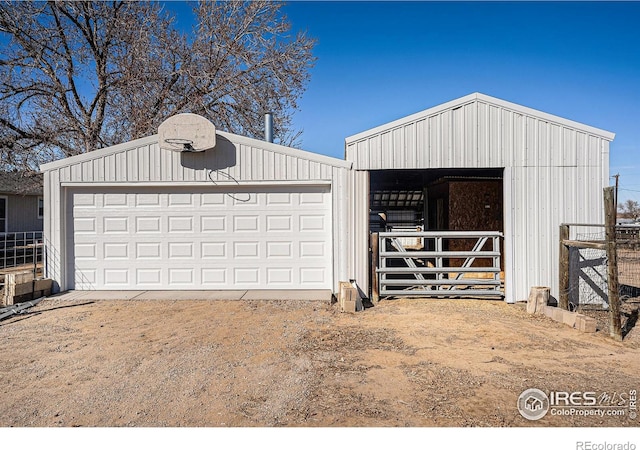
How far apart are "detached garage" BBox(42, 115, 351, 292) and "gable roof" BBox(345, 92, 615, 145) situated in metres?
1.59

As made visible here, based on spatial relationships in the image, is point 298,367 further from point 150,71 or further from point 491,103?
point 150,71

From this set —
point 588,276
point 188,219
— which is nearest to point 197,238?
point 188,219

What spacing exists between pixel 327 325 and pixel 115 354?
2718mm

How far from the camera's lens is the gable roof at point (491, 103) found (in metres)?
7.25

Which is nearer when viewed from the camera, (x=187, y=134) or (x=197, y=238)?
(x=187, y=134)

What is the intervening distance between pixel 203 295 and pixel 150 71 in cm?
950

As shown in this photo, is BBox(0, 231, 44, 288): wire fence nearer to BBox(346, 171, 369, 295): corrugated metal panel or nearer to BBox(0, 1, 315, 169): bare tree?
BBox(0, 1, 315, 169): bare tree

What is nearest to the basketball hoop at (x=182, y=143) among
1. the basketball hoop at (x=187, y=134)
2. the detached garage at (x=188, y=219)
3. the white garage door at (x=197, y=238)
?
the basketball hoop at (x=187, y=134)

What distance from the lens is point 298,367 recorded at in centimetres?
404

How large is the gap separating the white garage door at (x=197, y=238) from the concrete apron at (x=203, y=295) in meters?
0.22

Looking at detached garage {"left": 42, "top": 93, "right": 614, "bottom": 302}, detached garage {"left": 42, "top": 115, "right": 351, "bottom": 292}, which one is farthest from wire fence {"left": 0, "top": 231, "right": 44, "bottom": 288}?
detached garage {"left": 42, "top": 93, "right": 614, "bottom": 302}

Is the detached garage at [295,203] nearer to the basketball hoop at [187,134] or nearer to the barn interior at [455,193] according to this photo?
the basketball hoop at [187,134]

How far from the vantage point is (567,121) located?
23.8 ft

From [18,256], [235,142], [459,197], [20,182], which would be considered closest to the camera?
[235,142]
